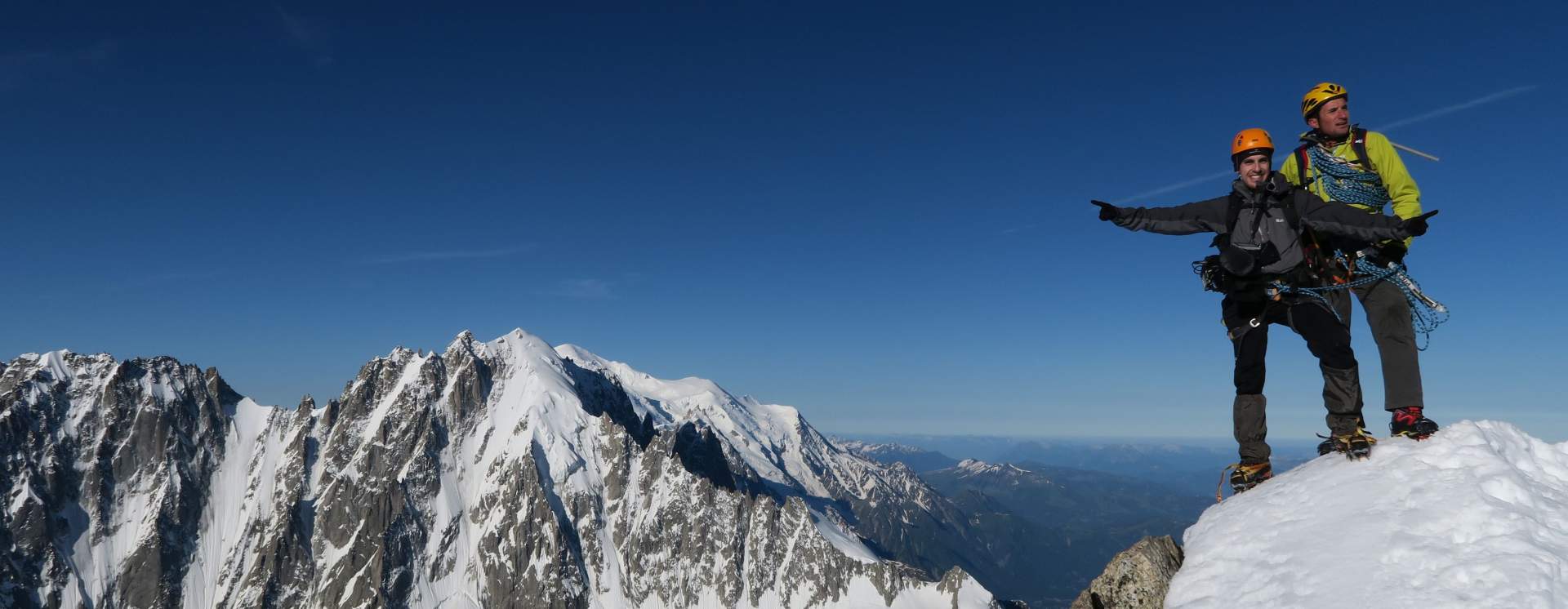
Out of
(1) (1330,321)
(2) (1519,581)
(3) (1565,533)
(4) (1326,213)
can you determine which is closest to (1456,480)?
(3) (1565,533)

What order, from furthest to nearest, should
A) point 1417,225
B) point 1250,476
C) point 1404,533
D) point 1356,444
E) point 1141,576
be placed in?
point 1250,476
point 1141,576
point 1356,444
point 1417,225
point 1404,533

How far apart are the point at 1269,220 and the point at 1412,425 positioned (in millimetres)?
3823

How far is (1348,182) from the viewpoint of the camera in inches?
513

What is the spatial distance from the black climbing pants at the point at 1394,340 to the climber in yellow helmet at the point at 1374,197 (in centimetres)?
1

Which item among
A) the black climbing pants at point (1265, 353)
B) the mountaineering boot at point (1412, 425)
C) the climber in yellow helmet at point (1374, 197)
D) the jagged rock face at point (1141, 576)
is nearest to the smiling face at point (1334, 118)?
the climber in yellow helmet at point (1374, 197)

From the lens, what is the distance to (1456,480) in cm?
1018

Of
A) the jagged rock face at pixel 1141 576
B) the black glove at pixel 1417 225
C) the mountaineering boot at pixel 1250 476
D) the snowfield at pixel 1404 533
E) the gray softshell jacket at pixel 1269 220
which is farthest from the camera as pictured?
the mountaineering boot at pixel 1250 476

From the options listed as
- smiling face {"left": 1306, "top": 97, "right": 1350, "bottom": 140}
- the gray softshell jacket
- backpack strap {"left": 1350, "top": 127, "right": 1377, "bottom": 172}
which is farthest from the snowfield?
smiling face {"left": 1306, "top": 97, "right": 1350, "bottom": 140}

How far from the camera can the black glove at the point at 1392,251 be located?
12.5 m

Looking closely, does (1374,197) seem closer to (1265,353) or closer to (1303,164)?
(1303,164)

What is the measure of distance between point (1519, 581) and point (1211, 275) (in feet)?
21.9

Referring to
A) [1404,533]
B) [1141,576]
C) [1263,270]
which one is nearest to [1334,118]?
[1263,270]

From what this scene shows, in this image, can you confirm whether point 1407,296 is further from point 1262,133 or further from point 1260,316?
point 1262,133

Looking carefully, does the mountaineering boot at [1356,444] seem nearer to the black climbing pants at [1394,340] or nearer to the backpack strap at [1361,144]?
the black climbing pants at [1394,340]
